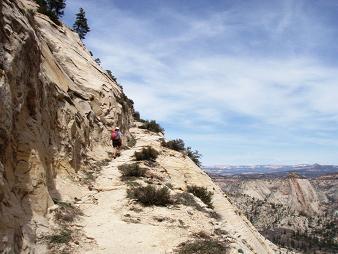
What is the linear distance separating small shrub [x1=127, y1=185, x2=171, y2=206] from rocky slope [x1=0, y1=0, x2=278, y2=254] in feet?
1.17

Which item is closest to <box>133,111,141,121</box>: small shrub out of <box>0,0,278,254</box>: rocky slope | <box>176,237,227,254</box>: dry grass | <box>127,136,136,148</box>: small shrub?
<box>127,136,136,148</box>: small shrub

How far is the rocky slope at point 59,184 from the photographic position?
10922 millimetres

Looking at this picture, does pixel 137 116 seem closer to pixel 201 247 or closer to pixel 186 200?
pixel 186 200

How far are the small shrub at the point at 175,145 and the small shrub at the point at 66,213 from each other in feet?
44.1

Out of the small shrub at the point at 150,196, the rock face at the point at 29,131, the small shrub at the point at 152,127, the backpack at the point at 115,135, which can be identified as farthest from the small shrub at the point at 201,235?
the small shrub at the point at 152,127

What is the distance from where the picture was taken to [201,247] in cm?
1220

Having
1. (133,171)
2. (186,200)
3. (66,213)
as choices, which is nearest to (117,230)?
(66,213)

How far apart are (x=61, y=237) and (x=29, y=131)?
3481 mm

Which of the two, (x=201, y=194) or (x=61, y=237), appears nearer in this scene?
(x=61, y=237)

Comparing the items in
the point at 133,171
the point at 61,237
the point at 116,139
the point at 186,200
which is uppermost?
the point at 116,139

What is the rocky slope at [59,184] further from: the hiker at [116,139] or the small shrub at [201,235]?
the hiker at [116,139]

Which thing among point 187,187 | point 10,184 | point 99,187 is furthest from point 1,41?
point 187,187

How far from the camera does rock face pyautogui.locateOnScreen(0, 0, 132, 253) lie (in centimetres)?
1031

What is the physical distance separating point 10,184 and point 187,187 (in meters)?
10.6
